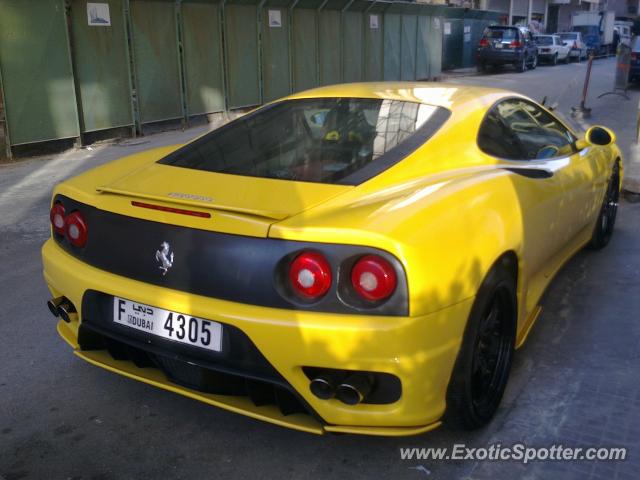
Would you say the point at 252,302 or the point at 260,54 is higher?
the point at 260,54

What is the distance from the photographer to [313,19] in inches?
620

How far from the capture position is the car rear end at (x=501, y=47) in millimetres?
27547

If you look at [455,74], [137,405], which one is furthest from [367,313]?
[455,74]

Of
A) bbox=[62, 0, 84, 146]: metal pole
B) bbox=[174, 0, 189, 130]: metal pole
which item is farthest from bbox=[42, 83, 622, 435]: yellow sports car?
bbox=[174, 0, 189, 130]: metal pole

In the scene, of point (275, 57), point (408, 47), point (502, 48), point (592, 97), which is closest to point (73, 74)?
point (275, 57)

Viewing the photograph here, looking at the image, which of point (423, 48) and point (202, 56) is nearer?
point (202, 56)

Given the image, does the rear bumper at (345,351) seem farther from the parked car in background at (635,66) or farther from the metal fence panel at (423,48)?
the parked car in background at (635,66)

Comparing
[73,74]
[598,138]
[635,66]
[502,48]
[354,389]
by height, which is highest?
[73,74]

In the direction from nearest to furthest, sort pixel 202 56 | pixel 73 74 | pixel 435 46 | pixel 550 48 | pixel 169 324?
1. pixel 169 324
2. pixel 73 74
3. pixel 202 56
4. pixel 435 46
5. pixel 550 48

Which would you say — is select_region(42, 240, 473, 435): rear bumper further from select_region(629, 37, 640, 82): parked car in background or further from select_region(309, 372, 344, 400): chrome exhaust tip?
select_region(629, 37, 640, 82): parked car in background

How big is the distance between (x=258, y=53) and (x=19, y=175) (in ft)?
22.4

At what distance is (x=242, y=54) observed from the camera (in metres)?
13.8

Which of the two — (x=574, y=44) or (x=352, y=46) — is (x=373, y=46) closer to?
(x=352, y=46)

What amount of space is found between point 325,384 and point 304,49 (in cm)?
1414
